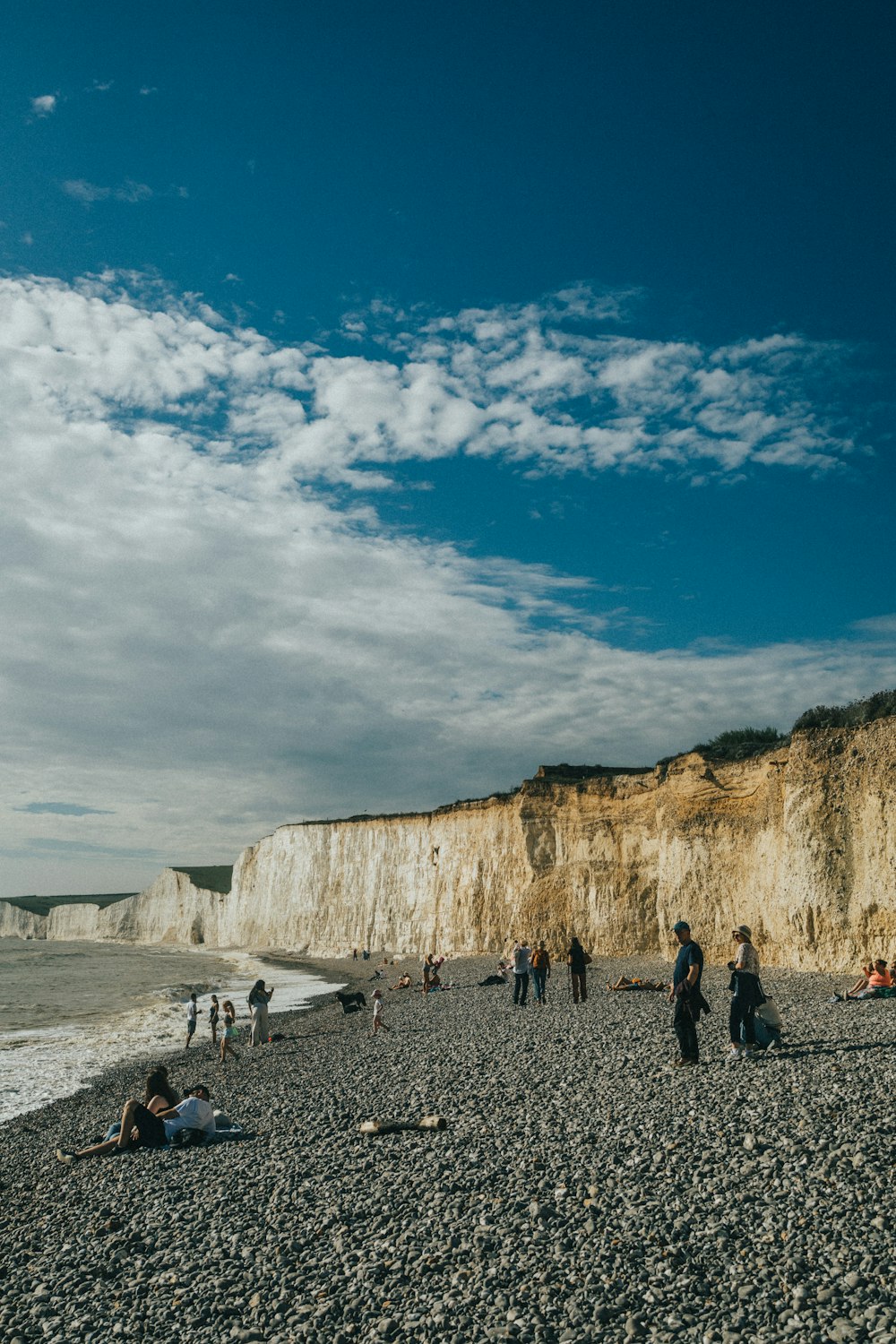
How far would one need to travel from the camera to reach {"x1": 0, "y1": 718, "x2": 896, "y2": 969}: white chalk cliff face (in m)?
19.0

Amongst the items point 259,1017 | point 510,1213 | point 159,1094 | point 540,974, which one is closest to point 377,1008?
point 259,1017

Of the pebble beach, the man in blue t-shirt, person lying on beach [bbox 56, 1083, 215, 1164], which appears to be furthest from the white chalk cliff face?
person lying on beach [bbox 56, 1083, 215, 1164]

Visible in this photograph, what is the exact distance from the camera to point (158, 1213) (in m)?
7.50

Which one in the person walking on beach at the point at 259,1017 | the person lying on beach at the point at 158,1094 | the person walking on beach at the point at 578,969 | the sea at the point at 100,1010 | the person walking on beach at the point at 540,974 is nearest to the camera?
the person lying on beach at the point at 158,1094

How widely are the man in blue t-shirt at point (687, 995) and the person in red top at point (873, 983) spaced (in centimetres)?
624

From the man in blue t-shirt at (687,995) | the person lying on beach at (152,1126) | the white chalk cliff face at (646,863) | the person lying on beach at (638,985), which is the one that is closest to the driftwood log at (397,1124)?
the person lying on beach at (152,1126)

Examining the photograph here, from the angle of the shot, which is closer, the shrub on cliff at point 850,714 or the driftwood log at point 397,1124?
the driftwood log at point 397,1124

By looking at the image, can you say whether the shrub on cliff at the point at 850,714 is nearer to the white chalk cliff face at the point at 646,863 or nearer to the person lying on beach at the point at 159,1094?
the white chalk cliff face at the point at 646,863

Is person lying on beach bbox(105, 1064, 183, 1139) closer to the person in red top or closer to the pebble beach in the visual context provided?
the pebble beach

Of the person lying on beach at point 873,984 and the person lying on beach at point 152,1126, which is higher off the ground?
the person lying on beach at point 873,984

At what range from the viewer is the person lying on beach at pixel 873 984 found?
47.2 ft

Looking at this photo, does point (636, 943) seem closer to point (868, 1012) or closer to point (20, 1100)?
point (868, 1012)

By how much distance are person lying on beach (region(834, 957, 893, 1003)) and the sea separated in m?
14.3

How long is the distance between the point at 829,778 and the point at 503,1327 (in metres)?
18.0
